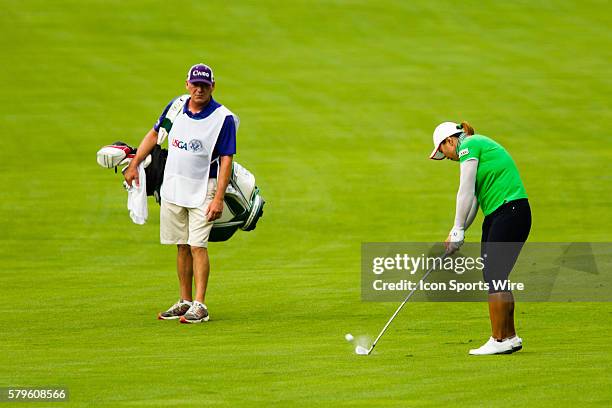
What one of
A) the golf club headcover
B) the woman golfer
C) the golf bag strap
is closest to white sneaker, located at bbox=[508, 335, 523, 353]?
the woman golfer

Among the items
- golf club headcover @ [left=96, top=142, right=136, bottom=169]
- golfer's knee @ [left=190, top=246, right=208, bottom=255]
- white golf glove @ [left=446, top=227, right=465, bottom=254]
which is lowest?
white golf glove @ [left=446, top=227, right=465, bottom=254]

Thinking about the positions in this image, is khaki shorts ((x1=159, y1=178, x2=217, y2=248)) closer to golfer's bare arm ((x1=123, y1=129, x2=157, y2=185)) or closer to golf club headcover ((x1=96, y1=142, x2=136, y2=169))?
golfer's bare arm ((x1=123, y1=129, x2=157, y2=185))

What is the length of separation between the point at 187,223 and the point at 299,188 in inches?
493

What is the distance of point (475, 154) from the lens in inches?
425

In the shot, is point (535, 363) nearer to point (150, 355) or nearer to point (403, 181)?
point (150, 355)

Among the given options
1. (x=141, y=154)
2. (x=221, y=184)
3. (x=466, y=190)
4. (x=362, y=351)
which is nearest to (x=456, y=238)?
(x=466, y=190)

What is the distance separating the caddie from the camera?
12.8 meters

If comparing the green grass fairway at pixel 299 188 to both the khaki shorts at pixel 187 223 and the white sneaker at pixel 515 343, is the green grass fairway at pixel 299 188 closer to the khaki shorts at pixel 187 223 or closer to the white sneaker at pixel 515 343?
the white sneaker at pixel 515 343

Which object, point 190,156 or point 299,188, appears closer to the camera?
point 190,156

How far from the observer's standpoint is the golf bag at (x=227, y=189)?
1345 cm

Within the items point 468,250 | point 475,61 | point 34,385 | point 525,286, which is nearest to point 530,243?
point 468,250

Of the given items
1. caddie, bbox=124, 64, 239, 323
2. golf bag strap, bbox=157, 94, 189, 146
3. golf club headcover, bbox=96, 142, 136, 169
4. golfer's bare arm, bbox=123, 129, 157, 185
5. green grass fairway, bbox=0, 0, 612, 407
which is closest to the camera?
green grass fairway, bbox=0, 0, 612, 407

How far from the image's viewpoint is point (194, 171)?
42.5ft

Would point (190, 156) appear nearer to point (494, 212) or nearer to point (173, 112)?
point (173, 112)
